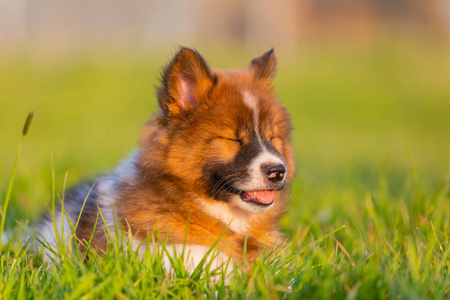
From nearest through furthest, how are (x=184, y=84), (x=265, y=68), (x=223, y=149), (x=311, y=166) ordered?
(x=223, y=149), (x=184, y=84), (x=265, y=68), (x=311, y=166)

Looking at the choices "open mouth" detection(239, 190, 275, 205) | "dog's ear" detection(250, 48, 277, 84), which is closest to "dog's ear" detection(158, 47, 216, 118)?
"dog's ear" detection(250, 48, 277, 84)

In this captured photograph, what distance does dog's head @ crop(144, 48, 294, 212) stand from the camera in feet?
9.85

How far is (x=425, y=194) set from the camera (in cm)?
399

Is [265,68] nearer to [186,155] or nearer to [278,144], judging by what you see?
[278,144]

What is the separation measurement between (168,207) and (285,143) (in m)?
0.87

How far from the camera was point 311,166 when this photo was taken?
22.9 feet

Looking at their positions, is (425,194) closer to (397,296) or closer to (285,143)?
(285,143)

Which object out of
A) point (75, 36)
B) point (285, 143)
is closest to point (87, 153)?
point (285, 143)

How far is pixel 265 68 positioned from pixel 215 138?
0.79 meters

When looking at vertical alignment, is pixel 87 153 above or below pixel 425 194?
below

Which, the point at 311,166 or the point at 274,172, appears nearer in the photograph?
the point at 274,172

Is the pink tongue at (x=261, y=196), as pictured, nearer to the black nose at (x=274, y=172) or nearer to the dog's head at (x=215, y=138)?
the dog's head at (x=215, y=138)

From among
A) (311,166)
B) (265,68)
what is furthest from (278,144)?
(311,166)

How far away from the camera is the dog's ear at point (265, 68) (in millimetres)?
3604
